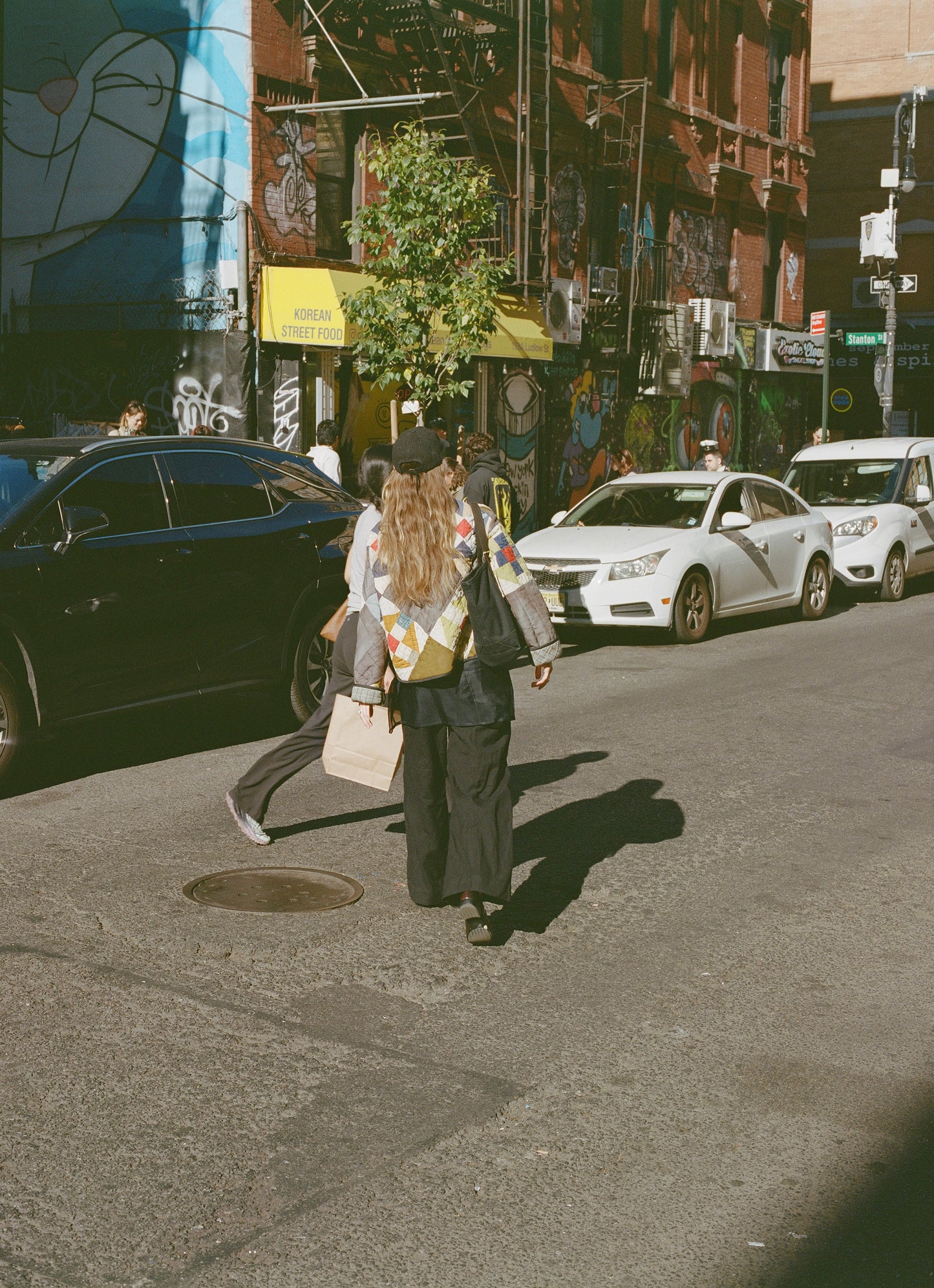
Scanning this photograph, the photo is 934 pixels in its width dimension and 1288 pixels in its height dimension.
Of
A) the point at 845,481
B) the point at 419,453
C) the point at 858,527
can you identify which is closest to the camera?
the point at 419,453

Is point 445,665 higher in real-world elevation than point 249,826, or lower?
higher

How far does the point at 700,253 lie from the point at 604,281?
4516 millimetres

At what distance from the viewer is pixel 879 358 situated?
2834cm

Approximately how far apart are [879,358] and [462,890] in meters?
25.0

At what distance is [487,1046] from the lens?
4.44 m

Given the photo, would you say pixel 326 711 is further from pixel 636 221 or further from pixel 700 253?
pixel 700 253

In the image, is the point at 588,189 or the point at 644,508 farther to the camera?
the point at 588,189

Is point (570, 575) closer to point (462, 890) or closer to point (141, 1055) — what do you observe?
point (462, 890)

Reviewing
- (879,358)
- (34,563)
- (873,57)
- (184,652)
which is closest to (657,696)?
(184,652)

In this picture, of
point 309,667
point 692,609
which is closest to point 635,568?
point 692,609

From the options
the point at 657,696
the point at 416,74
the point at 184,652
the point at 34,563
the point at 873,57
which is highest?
the point at 873,57

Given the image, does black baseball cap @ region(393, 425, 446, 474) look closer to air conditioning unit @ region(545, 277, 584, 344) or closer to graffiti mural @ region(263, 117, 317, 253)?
graffiti mural @ region(263, 117, 317, 253)

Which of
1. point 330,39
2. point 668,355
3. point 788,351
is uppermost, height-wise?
point 330,39

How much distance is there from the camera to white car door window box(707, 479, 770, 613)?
47.6 feet
